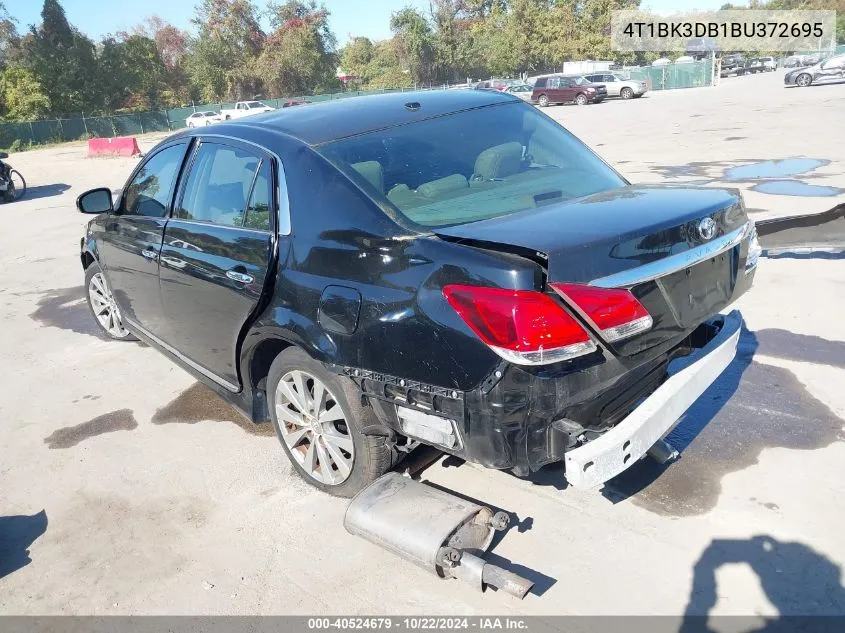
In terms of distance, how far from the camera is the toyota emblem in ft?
9.40

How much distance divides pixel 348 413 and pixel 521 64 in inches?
2955

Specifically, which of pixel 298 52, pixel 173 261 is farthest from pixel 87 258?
pixel 298 52

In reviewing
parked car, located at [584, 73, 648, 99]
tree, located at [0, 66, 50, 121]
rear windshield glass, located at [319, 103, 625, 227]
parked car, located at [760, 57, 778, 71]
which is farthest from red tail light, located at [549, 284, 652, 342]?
parked car, located at [760, 57, 778, 71]

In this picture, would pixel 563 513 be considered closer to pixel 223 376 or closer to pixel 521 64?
pixel 223 376

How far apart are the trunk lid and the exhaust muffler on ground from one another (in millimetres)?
939

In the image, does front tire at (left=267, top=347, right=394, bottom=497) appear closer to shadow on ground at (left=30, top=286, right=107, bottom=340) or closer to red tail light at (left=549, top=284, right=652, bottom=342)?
red tail light at (left=549, top=284, right=652, bottom=342)

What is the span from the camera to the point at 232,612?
288cm

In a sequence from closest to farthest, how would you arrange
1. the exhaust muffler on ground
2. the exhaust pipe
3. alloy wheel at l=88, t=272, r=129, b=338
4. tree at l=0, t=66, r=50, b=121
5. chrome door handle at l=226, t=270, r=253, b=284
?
the exhaust muffler on ground → the exhaust pipe → chrome door handle at l=226, t=270, r=253, b=284 → alloy wheel at l=88, t=272, r=129, b=338 → tree at l=0, t=66, r=50, b=121

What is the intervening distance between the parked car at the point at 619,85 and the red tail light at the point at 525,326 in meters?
42.0

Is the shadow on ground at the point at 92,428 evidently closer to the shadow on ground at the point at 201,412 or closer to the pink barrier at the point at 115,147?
the shadow on ground at the point at 201,412

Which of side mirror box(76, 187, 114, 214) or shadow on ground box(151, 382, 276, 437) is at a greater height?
side mirror box(76, 187, 114, 214)

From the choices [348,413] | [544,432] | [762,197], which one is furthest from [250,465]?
[762,197]

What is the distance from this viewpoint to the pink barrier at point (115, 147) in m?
27.2

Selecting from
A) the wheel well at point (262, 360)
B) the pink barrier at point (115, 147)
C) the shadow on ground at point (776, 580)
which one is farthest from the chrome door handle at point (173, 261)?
the pink barrier at point (115, 147)
